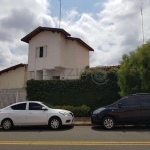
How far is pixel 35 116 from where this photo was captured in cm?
1217

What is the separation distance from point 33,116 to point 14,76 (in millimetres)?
17170

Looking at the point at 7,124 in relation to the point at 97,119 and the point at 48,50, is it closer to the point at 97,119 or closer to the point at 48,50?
the point at 97,119

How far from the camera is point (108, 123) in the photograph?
11859mm

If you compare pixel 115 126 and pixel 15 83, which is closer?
pixel 115 126

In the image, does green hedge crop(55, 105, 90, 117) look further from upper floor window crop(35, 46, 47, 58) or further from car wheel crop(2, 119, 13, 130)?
upper floor window crop(35, 46, 47, 58)

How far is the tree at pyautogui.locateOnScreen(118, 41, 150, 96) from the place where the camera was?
1412 centimetres

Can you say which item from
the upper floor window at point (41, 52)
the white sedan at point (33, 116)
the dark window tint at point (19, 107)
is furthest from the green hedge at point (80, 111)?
the upper floor window at point (41, 52)

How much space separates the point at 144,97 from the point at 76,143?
562cm

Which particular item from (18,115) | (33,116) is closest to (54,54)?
(18,115)

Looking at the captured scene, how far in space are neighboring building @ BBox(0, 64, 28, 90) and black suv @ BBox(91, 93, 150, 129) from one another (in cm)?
1727

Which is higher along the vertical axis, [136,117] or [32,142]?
[136,117]

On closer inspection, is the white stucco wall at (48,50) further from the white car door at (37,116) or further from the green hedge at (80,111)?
the white car door at (37,116)

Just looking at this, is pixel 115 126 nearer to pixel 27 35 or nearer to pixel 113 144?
pixel 113 144

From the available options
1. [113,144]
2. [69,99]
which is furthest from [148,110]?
[69,99]
